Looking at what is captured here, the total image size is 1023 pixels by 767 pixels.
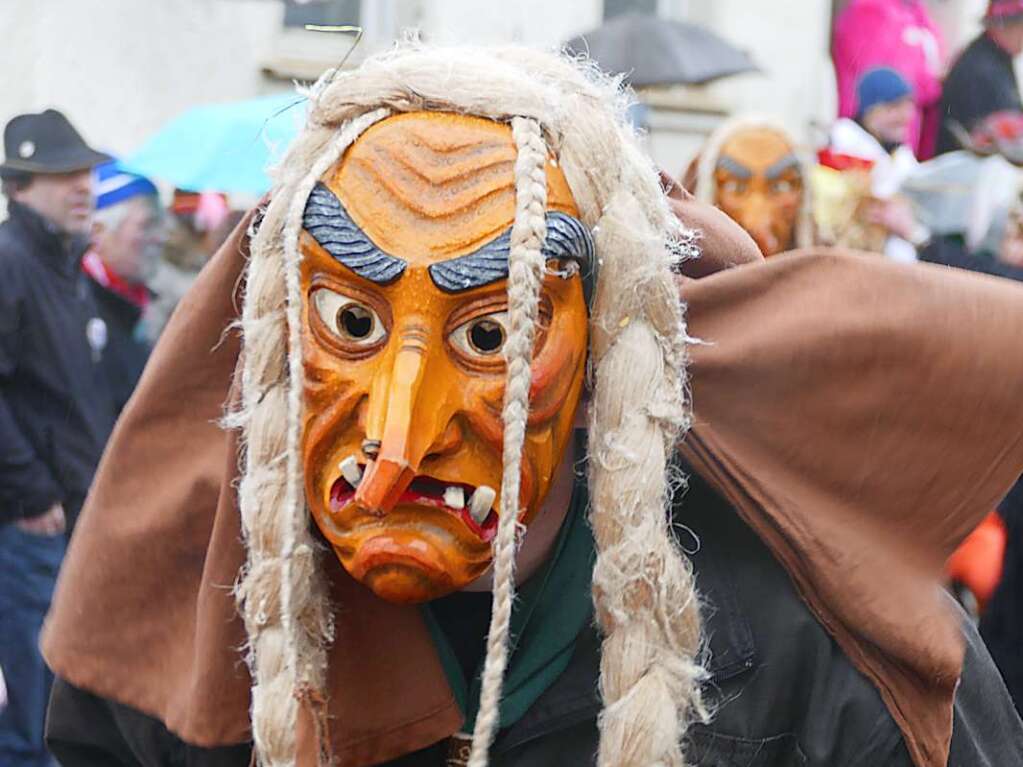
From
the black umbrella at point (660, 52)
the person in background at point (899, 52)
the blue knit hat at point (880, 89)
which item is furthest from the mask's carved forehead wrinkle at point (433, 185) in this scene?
the person in background at point (899, 52)

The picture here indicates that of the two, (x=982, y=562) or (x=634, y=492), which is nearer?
(x=634, y=492)

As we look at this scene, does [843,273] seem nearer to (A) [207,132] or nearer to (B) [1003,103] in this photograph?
(A) [207,132]

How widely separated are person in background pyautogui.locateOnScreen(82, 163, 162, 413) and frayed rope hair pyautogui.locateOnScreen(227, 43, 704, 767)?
354cm

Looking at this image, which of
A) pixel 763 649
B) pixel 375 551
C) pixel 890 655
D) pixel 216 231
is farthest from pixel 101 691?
pixel 216 231

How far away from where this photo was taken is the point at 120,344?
19.9ft

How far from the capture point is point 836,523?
2.53 m

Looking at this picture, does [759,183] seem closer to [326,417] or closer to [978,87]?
[978,87]

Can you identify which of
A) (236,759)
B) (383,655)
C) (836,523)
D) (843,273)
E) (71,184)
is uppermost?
(843,273)

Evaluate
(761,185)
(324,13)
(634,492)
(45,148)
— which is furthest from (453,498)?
(324,13)

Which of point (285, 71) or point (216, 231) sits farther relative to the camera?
point (285, 71)

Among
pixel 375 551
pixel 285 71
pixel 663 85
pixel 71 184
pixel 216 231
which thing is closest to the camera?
pixel 375 551

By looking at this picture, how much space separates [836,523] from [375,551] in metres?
0.63

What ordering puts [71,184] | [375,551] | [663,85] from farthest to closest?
[663,85] < [71,184] < [375,551]

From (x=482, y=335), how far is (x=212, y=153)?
14.6 feet
